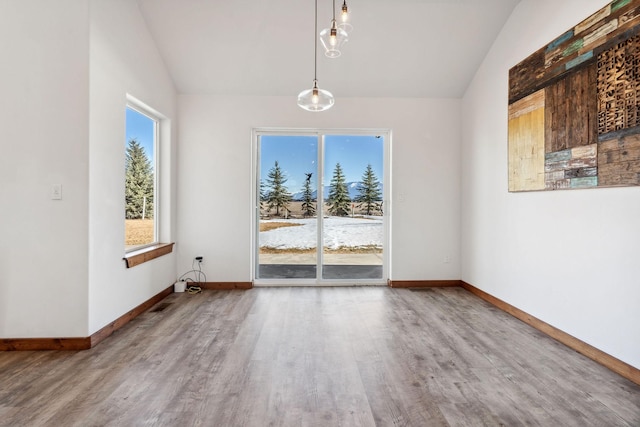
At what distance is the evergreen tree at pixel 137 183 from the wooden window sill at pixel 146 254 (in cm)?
38

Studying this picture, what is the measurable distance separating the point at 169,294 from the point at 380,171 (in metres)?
3.24

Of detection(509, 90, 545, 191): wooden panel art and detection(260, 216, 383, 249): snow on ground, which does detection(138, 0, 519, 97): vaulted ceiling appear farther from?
detection(260, 216, 383, 249): snow on ground

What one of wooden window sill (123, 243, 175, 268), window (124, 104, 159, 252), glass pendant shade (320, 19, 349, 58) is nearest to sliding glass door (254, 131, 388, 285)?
wooden window sill (123, 243, 175, 268)

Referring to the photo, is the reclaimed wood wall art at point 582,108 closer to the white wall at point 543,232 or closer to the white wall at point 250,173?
the white wall at point 543,232

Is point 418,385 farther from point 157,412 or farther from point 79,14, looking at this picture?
point 79,14

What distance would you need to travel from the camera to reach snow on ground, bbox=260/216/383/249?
5.14 meters

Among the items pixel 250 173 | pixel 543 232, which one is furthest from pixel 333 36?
pixel 250 173

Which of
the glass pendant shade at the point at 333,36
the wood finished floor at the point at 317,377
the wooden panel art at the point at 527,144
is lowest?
the wood finished floor at the point at 317,377

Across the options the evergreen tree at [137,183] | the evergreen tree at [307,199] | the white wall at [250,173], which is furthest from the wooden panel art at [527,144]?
the evergreen tree at [137,183]

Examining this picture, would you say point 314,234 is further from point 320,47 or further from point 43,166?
point 43,166

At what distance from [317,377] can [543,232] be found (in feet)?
7.99

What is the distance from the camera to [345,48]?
4.31m

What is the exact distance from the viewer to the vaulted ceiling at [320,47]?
12.7 feet

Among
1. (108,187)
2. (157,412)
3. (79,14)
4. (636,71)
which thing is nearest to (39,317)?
(108,187)
